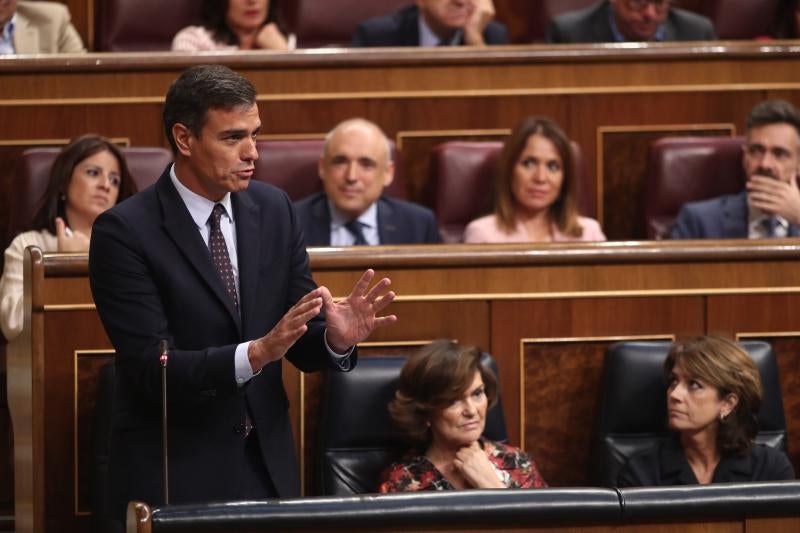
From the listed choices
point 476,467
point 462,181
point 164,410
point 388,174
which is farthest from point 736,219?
point 164,410

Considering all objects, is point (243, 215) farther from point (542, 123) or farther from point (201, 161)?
point (542, 123)

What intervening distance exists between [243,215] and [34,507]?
0.44 metres

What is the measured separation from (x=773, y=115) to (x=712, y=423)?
0.68 meters

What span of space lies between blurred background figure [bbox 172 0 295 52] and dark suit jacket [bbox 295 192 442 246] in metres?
0.47

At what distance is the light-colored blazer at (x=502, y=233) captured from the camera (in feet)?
6.37

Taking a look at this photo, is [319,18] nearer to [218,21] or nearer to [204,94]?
[218,21]

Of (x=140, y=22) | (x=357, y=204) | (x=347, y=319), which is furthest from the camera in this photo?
(x=140, y=22)

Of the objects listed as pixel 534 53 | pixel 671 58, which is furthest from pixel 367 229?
pixel 671 58

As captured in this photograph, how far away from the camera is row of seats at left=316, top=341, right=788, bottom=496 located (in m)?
1.47

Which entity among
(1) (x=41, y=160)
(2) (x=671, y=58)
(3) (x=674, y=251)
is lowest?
(3) (x=674, y=251)

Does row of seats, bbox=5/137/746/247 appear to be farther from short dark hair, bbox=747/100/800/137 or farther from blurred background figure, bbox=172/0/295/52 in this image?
blurred background figure, bbox=172/0/295/52

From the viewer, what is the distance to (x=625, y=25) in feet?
7.69

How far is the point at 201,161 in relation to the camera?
111cm

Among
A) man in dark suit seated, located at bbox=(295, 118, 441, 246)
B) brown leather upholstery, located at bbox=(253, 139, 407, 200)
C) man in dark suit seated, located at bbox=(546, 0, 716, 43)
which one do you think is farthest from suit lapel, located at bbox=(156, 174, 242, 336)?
man in dark suit seated, located at bbox=(546, 0, 716, 43)
